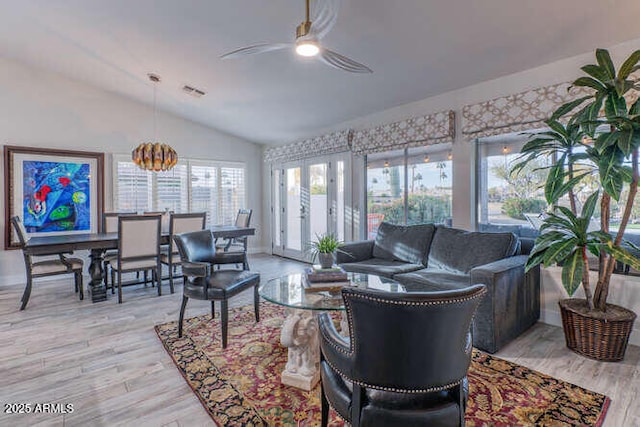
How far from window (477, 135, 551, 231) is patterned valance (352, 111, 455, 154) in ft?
1.50

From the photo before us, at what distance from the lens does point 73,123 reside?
551 cm

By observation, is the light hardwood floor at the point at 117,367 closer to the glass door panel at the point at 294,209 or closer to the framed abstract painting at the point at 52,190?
the framed abstract painting at the point at 52,190

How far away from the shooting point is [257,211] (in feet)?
25.2

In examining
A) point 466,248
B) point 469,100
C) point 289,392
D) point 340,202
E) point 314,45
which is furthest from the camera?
point 340,202

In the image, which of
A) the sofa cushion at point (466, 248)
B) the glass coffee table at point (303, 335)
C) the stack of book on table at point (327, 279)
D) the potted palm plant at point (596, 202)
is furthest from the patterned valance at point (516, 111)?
the glass coffee table at point (303, 335)

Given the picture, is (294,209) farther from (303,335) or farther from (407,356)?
(407,356)

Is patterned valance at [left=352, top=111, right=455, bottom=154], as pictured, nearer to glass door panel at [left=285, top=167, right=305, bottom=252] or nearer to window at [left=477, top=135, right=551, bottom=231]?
window at [left=477, top=135, right=551, bottom=231]

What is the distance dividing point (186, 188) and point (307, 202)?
2.51 m

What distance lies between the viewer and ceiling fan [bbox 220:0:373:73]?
7.07ft

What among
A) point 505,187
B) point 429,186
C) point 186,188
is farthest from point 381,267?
point 186,188

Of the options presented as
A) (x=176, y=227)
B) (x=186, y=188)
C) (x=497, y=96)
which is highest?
(x=497, y=96)

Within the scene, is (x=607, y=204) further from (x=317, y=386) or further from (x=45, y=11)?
(x=45, y=11)

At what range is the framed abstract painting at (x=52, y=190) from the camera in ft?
16.6

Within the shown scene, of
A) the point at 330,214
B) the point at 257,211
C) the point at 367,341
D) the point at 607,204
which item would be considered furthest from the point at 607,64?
the point at 257,211
